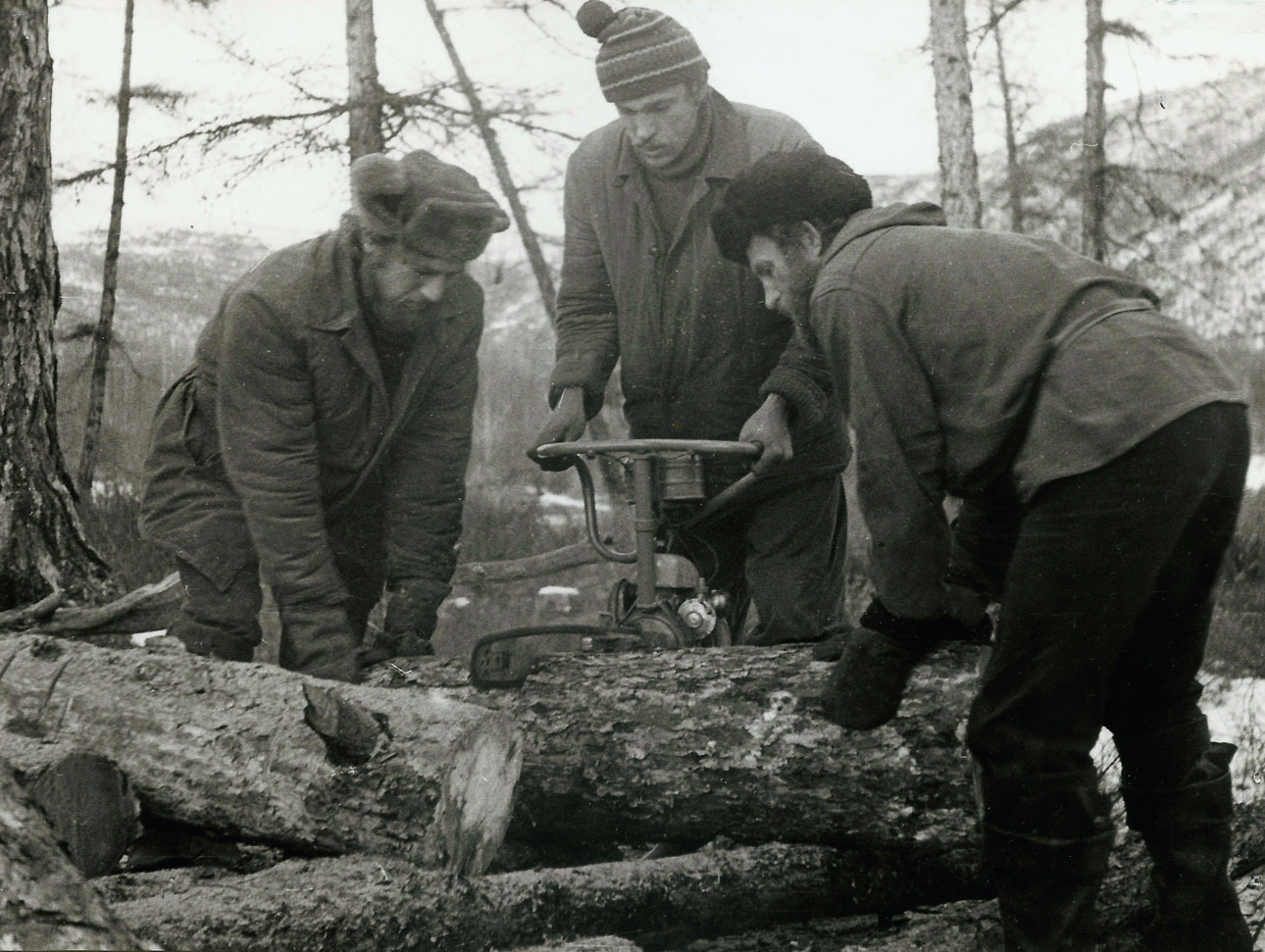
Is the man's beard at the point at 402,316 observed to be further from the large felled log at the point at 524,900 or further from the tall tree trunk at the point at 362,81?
the large felled log at the point at 524,900

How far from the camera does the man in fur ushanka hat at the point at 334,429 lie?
158 inches

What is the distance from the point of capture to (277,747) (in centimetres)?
305

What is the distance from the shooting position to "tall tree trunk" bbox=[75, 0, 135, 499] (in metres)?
5.08

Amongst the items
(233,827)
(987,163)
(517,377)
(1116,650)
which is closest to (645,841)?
(233,827)

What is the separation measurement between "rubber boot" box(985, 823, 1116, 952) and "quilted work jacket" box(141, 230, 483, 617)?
2212 mm

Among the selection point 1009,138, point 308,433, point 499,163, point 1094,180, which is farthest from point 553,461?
point 1094,180

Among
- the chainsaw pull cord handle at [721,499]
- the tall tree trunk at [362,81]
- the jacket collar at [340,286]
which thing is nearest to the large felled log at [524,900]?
the chainsaw pull cord handle at [721,499]

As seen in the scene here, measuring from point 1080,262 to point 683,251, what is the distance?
5.79 feet

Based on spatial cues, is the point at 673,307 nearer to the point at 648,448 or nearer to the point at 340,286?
the point at 648,448

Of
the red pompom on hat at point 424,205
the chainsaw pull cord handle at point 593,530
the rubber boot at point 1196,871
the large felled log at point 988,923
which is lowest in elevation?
the large felled log at point 988,923

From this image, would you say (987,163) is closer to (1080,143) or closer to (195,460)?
(1080,143)

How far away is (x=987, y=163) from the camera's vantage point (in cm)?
666

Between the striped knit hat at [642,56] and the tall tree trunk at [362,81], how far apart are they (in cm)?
126

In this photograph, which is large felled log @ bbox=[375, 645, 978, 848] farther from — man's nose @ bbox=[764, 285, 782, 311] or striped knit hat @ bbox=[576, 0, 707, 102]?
striped knit hat @ bbox=[576, 0, 707, 102]
